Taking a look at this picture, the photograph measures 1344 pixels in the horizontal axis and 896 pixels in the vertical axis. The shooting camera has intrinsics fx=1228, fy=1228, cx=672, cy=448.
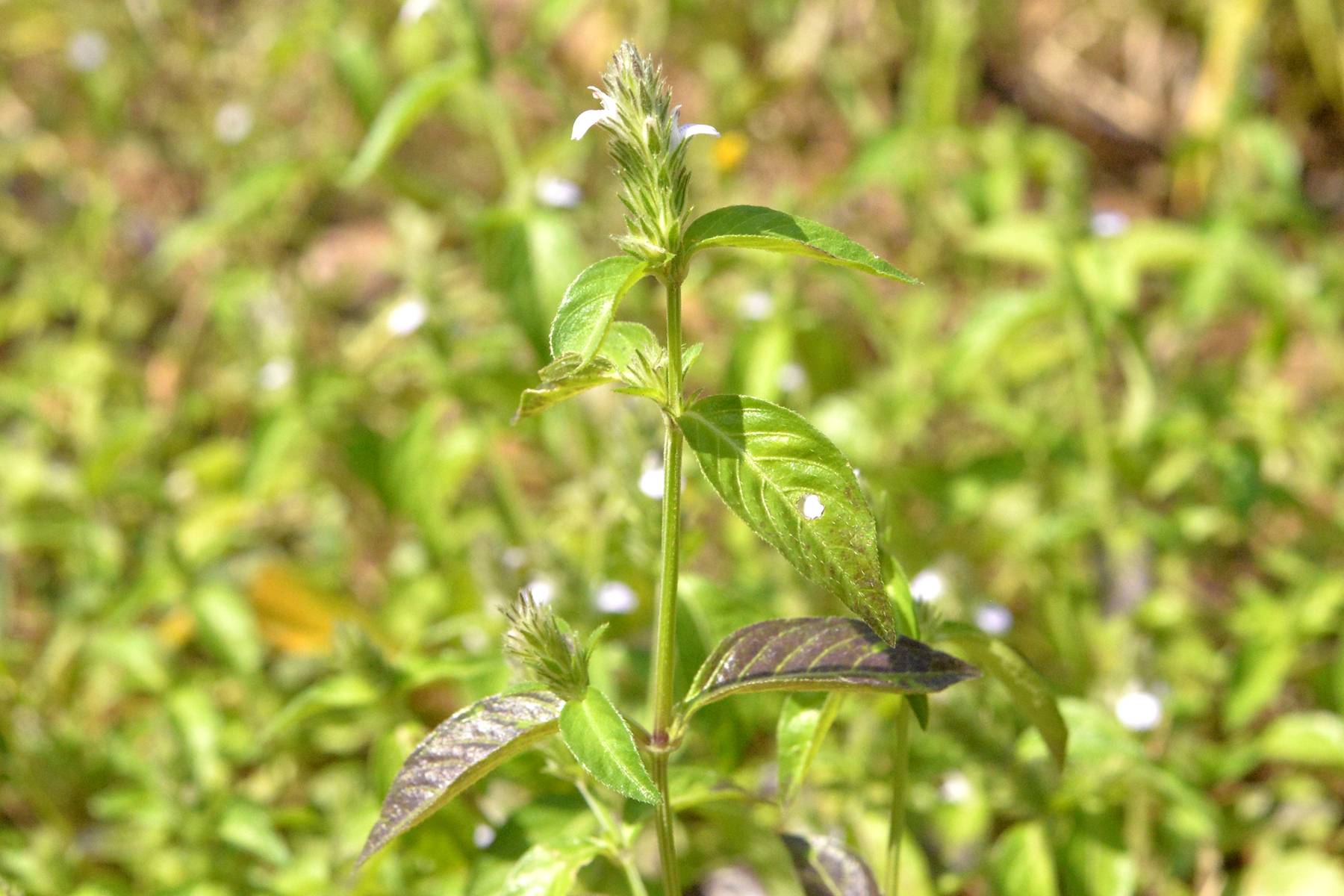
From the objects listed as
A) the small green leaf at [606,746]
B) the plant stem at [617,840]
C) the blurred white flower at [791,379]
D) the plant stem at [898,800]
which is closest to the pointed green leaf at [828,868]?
the plant stem at [898,800]

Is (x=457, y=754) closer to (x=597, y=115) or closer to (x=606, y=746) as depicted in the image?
(x=606, y=746)

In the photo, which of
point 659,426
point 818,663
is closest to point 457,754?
point 818,663

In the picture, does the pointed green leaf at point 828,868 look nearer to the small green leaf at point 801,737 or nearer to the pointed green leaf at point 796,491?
the small green leaf at point 801,737

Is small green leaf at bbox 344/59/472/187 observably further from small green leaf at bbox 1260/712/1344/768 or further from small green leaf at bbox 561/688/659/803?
small green leaf at bbox 1260/712/1344/768

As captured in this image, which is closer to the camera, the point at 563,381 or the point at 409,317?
the point at 563,381

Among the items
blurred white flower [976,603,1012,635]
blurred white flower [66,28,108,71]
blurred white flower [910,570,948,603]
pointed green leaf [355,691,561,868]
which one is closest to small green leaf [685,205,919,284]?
pointed green leaf [355,691,561,868]

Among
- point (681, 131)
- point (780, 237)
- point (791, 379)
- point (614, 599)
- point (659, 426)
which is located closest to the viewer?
point (780, 237)

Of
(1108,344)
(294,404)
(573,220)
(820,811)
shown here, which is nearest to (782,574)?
(820,811)
